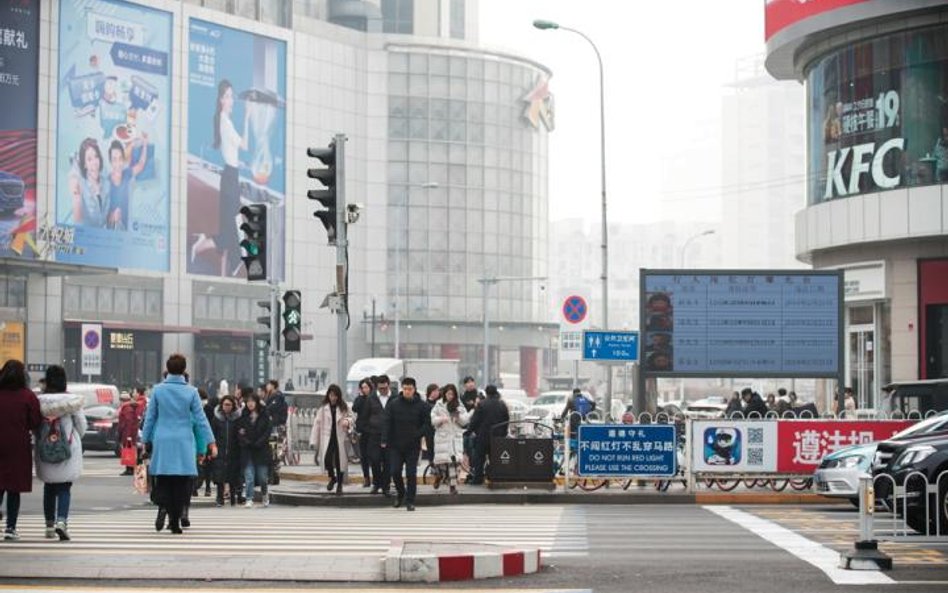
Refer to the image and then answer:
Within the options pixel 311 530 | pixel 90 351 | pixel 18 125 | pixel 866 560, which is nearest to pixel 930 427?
pixel 866 560

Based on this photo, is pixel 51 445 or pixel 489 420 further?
pixel 489 420

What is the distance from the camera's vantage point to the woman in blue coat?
1711 cm

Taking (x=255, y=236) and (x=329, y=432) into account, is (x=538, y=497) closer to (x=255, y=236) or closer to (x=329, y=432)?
(x=329, y=432)

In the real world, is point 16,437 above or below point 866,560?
above

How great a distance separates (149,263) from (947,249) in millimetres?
58910

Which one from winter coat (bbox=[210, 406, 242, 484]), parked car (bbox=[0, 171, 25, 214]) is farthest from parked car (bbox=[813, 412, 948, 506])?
parked car (bbox=[0, 171, 25, 214])

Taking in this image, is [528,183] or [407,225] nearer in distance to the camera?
[407,225]

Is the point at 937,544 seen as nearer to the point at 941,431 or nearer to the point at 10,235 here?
the point at 941,431

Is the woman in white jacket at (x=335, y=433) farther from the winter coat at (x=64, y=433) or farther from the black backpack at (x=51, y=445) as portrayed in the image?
the black backpack at (x=51, y=445)

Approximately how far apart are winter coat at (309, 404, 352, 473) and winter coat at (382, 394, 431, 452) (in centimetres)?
229

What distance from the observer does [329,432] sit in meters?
25.6

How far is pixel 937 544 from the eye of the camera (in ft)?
54.9

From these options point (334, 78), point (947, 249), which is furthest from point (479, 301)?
point (947, 249)

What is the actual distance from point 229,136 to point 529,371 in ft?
124
